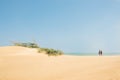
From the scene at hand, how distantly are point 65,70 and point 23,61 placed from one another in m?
2.84

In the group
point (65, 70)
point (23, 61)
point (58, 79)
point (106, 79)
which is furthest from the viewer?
point (23, 61)

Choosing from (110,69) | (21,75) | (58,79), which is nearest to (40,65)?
(21,75)

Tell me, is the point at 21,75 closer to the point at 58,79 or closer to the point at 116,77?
the point at 58,79

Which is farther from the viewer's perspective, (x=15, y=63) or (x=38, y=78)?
(x=15, y=63)

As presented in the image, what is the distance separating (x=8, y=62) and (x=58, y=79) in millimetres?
3825

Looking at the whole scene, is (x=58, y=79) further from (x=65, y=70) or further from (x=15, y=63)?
(x=15, y=63)

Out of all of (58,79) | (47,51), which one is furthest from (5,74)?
(47,51)

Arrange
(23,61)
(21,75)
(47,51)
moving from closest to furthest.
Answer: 1. (21,75)
2. (23,61)
3. (47,51)

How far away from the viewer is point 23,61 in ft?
36.3

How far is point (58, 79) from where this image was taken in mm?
7879

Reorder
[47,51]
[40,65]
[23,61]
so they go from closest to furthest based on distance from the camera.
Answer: [40,65] → [23,61] → [47,51]

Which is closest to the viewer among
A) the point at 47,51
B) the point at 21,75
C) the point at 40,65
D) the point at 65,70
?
the point at 21,75

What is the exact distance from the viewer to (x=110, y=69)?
8.73m

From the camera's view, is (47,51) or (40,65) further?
(47,51)
